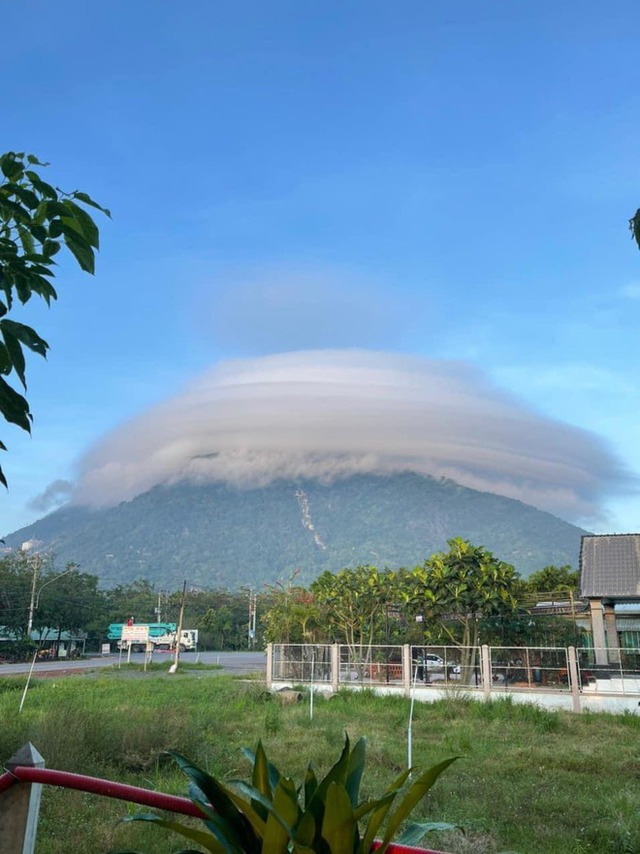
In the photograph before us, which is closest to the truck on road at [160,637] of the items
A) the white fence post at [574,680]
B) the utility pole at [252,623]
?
the utility pole at [252,623]

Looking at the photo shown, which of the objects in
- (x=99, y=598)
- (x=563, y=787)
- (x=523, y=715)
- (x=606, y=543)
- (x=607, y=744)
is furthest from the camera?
(x=99, y=598)

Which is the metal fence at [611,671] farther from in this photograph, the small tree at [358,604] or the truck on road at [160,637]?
the truck on road at [160,637]

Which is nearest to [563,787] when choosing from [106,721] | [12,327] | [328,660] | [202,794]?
[106,721]

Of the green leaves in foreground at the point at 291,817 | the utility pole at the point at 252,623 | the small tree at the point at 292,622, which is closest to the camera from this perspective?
the green leaves in foreground at the point at 291,817

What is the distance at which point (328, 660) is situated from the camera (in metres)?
23.3

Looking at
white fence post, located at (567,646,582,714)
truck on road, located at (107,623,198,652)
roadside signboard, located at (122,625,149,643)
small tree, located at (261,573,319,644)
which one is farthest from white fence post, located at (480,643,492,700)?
truck on road, located at (107,623,198,652)

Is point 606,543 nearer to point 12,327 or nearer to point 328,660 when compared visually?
point 328,660

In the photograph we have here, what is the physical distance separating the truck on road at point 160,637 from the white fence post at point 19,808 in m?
50.1

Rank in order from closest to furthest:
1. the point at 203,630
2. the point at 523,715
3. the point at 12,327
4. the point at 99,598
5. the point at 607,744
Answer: the point at 12,327 < the point at 607,744 < the point at 523,715 < the point at 99,598 < the point at 203,630

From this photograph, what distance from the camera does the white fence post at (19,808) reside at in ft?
6.00

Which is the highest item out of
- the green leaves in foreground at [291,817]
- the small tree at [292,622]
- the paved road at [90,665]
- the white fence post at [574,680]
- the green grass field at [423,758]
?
the small tree at [292,622]

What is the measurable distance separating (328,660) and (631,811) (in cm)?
1618

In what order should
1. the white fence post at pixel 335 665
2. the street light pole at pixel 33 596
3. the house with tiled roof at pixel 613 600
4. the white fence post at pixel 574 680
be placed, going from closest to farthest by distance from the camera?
1. the white fence post at pixel 574 680
2. the house with tiled roof at pixel 613 600
3. the white fence post at pixel 335 665
4. the street light pole at pixel 33 596

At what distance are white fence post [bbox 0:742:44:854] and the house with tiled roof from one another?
64.8 ft
